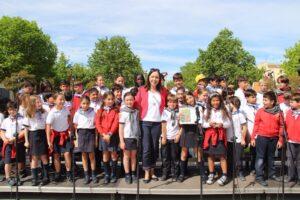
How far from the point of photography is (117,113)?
7926 mm

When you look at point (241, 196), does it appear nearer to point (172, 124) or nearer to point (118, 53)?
point (172, 124)

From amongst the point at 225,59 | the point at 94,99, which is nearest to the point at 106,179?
the point at 94,99

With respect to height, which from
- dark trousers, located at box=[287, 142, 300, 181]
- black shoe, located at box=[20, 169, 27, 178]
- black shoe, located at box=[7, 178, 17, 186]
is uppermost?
dark trousers, located at box=[287, 142, 300, 181]

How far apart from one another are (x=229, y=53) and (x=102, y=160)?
1340 inches

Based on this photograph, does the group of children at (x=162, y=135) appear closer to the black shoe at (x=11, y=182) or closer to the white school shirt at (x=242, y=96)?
the black shoe at (x=11, y=182)

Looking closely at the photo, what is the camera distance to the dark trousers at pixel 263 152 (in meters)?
7.64

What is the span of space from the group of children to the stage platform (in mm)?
205

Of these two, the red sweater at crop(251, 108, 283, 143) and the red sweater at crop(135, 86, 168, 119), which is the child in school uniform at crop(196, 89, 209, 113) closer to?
the red sweater at crop(135, 86, 168, 119)

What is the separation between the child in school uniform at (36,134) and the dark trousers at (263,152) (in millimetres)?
3923

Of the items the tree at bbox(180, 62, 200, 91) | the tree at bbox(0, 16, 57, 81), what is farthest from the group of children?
the tree at bbox(0, 16, 57, 81)

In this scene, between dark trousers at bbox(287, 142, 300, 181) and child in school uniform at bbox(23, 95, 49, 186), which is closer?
dark trousers at bbox(287, 142, 300, 181)

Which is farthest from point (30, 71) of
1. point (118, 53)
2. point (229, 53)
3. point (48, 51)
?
point (229, 53)

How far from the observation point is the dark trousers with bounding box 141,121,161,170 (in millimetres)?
7730

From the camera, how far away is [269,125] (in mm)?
7637
